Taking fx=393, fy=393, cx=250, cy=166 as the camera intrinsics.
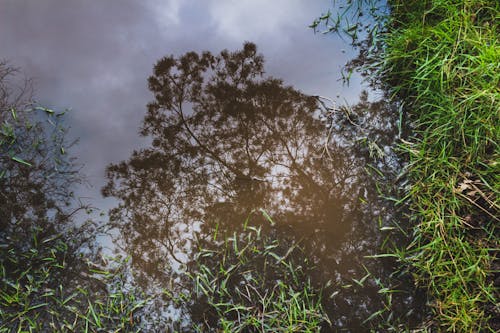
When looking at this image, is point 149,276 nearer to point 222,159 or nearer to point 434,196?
point 222,159

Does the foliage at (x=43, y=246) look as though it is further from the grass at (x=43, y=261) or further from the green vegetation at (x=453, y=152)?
the green vegetation at (x=453, y=152)

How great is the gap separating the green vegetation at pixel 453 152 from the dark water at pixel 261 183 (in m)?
0.14

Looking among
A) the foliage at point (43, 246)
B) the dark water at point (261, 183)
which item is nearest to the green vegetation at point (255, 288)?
the dark water at point (261, 183)

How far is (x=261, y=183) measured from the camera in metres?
2.34

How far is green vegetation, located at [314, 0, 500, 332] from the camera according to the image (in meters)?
1.74

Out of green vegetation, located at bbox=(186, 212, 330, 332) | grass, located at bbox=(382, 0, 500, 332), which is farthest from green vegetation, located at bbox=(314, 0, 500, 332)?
green vegetation, located at bbox=(186, 212, 330, 332)

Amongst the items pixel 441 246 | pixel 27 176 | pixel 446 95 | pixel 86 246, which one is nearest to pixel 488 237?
pixel 441 246

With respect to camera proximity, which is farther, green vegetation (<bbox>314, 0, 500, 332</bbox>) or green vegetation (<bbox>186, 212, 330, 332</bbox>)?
green vegetation (<bbox>186, 212, 330, 332</bbox>)

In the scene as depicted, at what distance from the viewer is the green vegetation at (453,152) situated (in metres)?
1.74

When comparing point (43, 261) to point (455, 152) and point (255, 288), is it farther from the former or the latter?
point (455, 152)

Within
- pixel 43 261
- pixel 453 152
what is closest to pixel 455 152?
pixel 453 152

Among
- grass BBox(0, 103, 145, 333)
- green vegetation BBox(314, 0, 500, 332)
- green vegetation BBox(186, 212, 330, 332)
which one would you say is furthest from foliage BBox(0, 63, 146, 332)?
green vegetation BBox(314, 0, 500, 332)

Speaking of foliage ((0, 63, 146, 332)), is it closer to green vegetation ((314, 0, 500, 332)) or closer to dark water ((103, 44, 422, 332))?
dark water ((103, 44, 422, 332))

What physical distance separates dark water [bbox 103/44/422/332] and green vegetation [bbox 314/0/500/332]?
14cm
